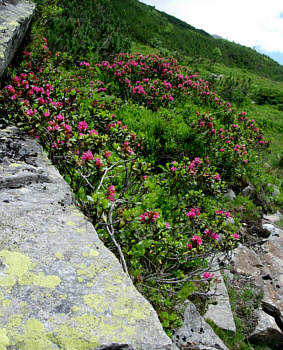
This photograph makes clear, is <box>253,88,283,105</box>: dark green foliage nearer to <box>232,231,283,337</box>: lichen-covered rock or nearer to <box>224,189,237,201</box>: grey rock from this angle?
<box>224,189,237,201</box>: grey rock

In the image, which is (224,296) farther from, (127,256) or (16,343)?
(16,343)

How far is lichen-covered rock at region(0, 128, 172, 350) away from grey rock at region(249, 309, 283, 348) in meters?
2.95

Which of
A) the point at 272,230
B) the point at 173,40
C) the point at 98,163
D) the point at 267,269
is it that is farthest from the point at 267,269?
the point at 173,40

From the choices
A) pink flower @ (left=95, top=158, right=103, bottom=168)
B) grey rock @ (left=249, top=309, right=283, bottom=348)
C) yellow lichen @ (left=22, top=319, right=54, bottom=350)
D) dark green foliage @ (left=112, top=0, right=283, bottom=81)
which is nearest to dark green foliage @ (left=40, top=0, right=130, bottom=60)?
dark green foliage @ (left=112, top=0, right=283, bottom=81)

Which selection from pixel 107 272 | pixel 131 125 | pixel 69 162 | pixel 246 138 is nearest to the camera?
pixel 107 272

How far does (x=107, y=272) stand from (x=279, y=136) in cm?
1353

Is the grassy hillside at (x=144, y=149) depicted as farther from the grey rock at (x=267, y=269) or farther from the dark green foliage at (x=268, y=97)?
the dark green foliage at (x=268, y=97)

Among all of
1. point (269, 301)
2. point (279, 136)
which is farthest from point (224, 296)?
point (279, 136)

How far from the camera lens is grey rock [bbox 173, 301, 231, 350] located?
2.81 metres

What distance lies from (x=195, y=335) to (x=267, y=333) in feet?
4.74

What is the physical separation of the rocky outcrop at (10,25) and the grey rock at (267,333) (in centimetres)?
485

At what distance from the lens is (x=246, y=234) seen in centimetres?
561

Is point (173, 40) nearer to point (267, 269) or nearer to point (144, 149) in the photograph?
point (144, 149)

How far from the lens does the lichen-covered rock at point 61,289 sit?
121 cm
